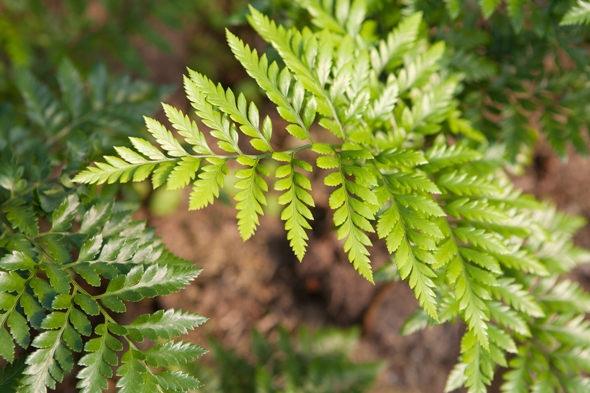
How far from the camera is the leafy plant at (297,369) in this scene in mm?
2260

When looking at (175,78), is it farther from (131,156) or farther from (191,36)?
(131,156)

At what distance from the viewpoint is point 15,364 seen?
1.27 metres

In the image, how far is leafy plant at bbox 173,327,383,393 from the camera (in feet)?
7.41

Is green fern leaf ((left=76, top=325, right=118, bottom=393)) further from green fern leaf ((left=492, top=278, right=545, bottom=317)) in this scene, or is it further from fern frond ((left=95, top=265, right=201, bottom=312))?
green fern leaf ((left=492, top=278, right=545, bottom=317))

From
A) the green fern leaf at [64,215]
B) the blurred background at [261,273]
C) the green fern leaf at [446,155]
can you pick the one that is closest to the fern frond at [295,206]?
the green fern leaf at [446,155]

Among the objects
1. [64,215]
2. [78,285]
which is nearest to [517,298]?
[78,285]

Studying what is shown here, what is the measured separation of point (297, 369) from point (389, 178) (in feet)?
5.22

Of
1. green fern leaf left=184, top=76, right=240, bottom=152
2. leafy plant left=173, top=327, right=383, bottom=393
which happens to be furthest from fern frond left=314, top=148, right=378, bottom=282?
leafy plant left=173, top=327, right=383, bottom=393

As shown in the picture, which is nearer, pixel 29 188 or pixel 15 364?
pixel 15 364

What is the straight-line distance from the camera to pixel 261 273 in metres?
3.31

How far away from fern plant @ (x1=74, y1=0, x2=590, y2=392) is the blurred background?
1062mm

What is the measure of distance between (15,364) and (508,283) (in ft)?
6.35

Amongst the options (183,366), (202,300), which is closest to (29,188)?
(183,366)

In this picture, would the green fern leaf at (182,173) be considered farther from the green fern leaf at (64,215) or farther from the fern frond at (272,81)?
the green fern leaf at (64,215)
